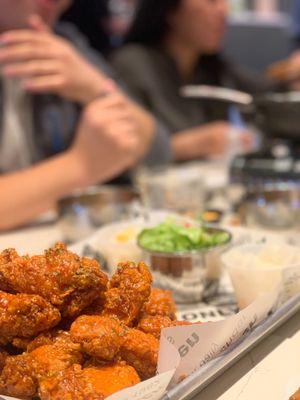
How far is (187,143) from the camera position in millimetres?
3324

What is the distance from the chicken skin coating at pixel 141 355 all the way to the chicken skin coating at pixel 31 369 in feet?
0.28

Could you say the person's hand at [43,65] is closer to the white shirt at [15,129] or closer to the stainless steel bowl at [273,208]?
the white shirt at [15,129]

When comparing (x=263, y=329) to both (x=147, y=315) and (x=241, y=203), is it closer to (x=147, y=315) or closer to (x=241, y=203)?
(x=147, y=315)

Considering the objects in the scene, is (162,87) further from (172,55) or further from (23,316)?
(23,316)

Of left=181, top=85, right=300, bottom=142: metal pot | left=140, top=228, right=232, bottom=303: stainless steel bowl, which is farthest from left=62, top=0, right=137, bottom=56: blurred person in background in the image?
left=140, top=228, right=232, bottom=303: stainless steel bowl

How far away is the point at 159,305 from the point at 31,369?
0.97 feet

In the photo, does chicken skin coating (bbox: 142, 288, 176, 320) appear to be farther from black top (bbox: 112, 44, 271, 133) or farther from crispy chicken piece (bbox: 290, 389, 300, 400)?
black top (bbox: 112, 44, 271, 133)

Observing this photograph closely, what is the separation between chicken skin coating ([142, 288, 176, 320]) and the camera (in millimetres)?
1147

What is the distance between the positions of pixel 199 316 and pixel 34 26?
1.35 meters

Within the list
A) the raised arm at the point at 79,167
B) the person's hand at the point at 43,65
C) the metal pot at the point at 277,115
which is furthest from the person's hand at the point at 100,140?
the metal pot at the point at 277,115

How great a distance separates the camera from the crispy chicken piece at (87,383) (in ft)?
2.93

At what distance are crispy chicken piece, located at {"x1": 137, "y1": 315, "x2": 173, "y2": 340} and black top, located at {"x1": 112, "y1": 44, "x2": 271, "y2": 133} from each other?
2780mm

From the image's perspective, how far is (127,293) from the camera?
1085 mm

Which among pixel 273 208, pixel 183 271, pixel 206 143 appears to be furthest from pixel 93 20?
pixel 183 271
